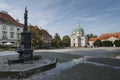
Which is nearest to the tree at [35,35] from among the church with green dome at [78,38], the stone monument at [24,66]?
the stone monument at [24,66]

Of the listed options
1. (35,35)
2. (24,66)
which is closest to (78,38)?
(35,35)

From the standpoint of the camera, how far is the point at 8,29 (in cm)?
4681

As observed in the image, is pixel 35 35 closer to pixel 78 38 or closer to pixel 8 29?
pixel 8 29

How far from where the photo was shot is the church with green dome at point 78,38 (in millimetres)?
102500

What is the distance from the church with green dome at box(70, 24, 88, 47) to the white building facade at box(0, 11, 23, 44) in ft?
189

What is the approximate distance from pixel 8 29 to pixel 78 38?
210 ft

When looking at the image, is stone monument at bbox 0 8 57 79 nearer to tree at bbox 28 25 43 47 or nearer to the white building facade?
tree at bbox 28 25 43 47

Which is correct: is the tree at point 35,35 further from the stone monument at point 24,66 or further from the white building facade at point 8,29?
the stone monument at point 24,66

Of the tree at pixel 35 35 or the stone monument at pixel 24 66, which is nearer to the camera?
the stone monument at pixel 24 66

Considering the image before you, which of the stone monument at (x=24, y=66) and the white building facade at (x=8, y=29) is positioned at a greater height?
the white building facade at (x=8, y=29)

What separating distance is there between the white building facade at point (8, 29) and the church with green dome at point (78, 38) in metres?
57.6

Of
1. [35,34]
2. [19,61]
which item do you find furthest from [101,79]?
[35,34]

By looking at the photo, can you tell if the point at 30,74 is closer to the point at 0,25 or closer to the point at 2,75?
the point at 2,75

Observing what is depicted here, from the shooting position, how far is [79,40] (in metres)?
104
